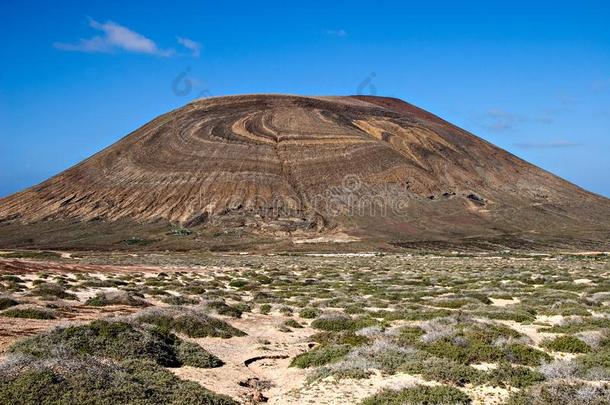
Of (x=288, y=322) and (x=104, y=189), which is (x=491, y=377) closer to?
(x=288, y=322)

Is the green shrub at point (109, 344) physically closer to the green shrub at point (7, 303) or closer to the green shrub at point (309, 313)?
the green shrub at point (7, 303)

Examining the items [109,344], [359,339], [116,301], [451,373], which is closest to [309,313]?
[359,339]

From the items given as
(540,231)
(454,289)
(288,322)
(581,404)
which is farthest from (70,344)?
(540,231)

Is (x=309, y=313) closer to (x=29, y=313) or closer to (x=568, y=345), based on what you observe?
(x=568, y=345)

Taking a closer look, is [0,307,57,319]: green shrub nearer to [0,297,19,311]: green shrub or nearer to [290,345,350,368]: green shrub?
[0,297,19,311]: green shrub

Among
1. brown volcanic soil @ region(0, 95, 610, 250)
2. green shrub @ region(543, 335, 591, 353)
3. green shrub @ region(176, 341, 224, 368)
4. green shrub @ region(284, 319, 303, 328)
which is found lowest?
green shrub @ region(284, 319, 303, 328)

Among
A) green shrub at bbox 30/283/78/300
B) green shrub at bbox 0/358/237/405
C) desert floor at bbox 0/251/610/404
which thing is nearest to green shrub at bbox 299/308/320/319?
desert floor at bbox 0/251/610/404
